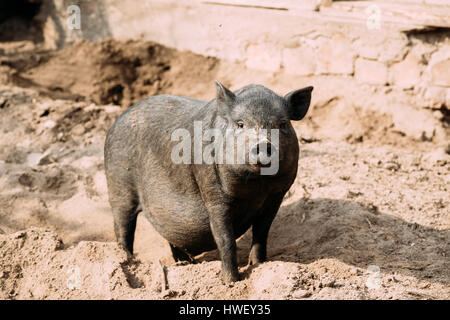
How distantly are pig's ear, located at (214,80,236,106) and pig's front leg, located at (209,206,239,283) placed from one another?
2.31ft

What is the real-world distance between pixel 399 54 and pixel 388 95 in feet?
1.57

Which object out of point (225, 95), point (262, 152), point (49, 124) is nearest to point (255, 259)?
point (262, 152)

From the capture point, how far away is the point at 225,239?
166 inches

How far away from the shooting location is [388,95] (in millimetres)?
7238

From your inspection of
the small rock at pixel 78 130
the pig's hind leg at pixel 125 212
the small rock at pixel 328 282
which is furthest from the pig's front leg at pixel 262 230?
the small rock at pixel 78 130

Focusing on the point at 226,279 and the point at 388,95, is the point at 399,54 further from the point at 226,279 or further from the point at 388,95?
the point at 226,279

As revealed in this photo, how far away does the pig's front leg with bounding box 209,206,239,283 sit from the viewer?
4.18 m

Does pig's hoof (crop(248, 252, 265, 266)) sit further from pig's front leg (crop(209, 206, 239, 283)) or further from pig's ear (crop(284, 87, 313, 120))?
pig's ear (crop(284, 87, 313, 120))

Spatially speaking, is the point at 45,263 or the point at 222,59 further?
the point at 222,59

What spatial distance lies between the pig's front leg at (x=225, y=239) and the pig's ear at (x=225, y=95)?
0.71m

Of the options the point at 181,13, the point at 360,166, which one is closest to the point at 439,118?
the point at 360,166

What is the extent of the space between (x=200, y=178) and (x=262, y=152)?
0.72 metres

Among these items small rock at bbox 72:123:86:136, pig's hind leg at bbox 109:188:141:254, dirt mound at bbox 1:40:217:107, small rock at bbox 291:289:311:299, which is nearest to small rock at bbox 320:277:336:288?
small rock at bbox 291:289:311:299
